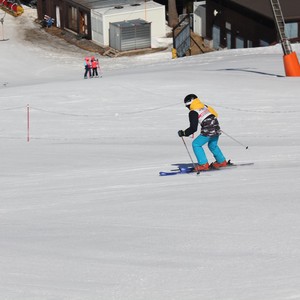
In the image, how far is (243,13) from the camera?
4594 cm

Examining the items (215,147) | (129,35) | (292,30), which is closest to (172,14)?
(129,35)

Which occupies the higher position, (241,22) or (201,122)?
(241,22)

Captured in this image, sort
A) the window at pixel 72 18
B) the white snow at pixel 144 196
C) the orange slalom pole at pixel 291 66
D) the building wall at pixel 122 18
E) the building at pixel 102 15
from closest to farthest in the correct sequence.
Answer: the white snow at pixel 144 196 → the orange slalom pole at pixel 291 66 → the building wall at pixel 122 18 → the building at pixel 102 15 → the window at pixel 72 18

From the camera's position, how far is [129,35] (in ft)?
163

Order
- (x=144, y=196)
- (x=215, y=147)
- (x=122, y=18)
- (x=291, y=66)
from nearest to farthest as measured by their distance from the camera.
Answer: (x=144, y=196), (x=215, y=147), (x=291, y=66), (x=122, y=18)

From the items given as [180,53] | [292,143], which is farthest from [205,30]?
[292,143]

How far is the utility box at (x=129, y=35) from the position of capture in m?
49.4

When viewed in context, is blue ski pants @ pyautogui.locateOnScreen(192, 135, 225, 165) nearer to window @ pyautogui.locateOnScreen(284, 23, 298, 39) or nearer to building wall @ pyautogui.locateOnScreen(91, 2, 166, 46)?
window @ pyautogui.locateOnScreen(284, 23, 298, 39)

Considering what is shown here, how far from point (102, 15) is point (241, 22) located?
8.82m

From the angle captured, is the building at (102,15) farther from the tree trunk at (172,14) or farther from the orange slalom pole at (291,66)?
the orange slalom pole at (291,66)

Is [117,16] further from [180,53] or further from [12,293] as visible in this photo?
[12,293]

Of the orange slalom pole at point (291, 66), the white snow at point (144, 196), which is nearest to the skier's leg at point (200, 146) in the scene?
the white snow at point (144, 196)

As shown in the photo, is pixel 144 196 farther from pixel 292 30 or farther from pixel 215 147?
pixel 292 30

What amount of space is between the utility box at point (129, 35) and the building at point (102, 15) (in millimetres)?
593
